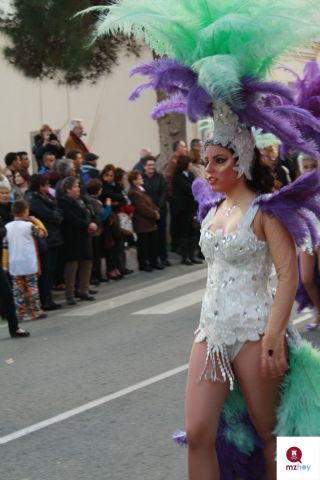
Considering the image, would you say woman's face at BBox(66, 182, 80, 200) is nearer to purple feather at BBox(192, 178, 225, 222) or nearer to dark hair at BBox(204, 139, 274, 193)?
purple feather at BBox(192, 178, 225, 222)

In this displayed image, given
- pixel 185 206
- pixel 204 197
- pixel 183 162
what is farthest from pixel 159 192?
pixel 204 197

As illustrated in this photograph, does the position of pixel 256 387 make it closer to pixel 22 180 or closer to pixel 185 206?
pixel 22 180

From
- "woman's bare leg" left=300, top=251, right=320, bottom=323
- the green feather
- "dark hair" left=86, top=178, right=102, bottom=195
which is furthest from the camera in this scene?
"dark hair" left=86, top=178, right=102, bottom=195

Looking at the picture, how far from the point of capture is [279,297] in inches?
178

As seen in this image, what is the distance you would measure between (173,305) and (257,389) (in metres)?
7.60

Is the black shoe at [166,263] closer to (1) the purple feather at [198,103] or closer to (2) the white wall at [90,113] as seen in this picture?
(1) the purple feather at [198,103]

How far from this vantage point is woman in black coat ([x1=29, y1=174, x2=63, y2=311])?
1302cm

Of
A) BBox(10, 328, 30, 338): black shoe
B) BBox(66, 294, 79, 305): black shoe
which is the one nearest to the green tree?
BBox(66, 294, 79, 305): black shoe

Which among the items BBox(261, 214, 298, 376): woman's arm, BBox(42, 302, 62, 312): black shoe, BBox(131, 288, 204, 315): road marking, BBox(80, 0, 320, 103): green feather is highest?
BBox(80, 0, 320, 103): green feather

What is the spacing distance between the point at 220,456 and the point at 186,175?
11.7 metres

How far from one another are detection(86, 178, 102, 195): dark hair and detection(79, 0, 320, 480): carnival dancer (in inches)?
387

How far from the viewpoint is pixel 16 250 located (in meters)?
12.1

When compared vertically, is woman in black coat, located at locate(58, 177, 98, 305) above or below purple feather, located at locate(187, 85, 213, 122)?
below

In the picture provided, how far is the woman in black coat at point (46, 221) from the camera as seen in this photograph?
42.7 feet
